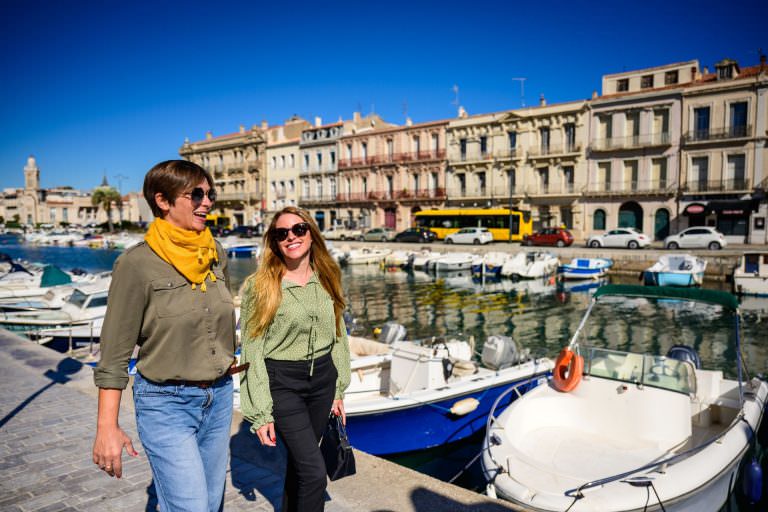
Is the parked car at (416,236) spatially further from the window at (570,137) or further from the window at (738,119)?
the window at (738,119)

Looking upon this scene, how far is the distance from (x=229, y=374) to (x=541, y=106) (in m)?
47.9

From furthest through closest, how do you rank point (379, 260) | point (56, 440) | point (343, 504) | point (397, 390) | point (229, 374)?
1. point (379, 260)
2. point (397, 390)
3. point (56, 440)
4. point (343, 504)
5. point (229, 374)

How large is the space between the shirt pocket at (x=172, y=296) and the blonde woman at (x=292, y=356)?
0.49 m

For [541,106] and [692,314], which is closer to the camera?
[692,314]

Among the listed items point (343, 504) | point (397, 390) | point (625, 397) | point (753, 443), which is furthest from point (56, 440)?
point (753, 443)

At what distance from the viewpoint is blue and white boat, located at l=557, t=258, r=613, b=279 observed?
30.8 meters

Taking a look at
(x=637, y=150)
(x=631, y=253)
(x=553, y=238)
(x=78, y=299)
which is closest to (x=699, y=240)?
(x=631, y=253)

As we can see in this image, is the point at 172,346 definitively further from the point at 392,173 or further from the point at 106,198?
the point at 106,198

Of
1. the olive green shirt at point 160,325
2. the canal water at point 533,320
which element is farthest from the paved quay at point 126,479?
the canal water at point 533,320

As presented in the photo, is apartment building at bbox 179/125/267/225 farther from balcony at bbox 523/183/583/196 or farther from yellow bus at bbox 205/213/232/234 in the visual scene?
balcony at bbox 523/183/583/196

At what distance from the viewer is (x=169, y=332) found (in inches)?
94.9

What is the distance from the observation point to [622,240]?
120ft

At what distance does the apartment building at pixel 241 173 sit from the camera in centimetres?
7038

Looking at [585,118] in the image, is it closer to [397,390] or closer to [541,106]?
[541,106]
